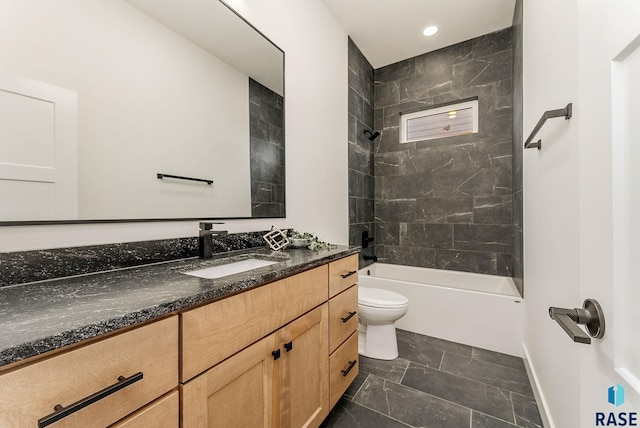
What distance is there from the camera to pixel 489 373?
6.20 ft

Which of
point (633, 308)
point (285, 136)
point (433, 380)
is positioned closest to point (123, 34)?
point (285, 136)

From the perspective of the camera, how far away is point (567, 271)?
110 cm

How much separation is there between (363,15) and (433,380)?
3004 millimetres

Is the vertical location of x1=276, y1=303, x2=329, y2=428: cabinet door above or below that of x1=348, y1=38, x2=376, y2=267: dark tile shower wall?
below

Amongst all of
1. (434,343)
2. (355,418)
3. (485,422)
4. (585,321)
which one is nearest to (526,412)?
(485,422)

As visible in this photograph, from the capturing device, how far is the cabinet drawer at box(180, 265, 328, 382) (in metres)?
0.72

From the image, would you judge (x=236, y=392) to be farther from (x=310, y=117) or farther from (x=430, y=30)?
(x=430, y=30)

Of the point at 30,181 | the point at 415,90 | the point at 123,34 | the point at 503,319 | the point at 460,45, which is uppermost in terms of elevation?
the point at 460,45

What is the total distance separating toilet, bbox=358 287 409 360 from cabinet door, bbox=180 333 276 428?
1.13m

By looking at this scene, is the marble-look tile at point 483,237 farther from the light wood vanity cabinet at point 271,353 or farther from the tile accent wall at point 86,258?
the tile accent wall at point 86,258

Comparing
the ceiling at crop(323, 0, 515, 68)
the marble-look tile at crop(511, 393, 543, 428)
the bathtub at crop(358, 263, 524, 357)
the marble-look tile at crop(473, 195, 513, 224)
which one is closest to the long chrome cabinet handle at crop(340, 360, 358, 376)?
the marble-look tile at crop(511, 393, 543, 428)

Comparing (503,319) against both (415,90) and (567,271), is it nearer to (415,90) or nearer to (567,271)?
(567,271)

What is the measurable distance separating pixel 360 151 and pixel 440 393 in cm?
225

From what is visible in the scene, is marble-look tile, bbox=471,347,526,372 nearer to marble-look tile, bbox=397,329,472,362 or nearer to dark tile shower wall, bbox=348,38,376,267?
marble-look tile, bbox=397,329,472,362
